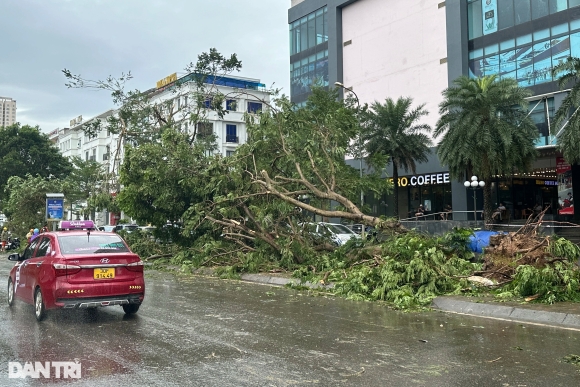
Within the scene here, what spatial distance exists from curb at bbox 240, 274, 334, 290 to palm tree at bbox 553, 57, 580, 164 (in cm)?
1650

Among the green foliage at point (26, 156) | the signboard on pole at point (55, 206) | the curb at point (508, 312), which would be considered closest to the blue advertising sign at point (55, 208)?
the signboard on pole at point (55, 206)

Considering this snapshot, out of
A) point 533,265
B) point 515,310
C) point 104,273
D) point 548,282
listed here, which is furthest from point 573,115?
point 104,273

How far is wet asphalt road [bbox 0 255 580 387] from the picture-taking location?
5938 millimetres

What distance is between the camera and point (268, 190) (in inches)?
702

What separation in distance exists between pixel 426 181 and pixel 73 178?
3449 centimetres

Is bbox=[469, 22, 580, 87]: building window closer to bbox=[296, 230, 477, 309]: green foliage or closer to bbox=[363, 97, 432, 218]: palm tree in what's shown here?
bbox=[363, 97, 432, 218]: palm tree

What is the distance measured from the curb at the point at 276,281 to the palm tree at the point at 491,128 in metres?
17.6

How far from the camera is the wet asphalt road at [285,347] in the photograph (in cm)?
594

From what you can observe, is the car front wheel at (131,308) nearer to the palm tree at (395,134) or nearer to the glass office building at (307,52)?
the palm tree at (395,134)

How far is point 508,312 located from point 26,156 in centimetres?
5216

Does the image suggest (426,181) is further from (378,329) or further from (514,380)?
(514,380)

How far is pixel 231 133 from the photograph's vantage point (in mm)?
62781

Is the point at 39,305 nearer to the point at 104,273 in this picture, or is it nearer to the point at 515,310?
the point at 104,273

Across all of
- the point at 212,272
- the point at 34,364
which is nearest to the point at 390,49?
the point at 212,272
